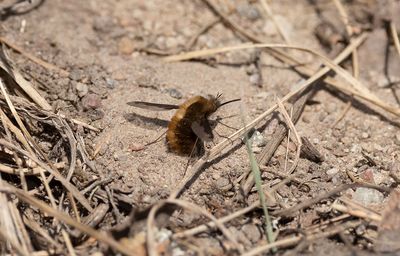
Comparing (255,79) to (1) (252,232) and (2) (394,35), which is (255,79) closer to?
(2) (394,35)

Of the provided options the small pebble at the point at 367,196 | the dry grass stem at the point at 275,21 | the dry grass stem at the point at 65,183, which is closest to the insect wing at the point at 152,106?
the dry grass stem at the point at 65,183

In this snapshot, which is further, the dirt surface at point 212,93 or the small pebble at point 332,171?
the small pebble at point 332,171

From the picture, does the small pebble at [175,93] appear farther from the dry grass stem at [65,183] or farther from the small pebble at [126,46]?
the dry grass stem at [65,183]

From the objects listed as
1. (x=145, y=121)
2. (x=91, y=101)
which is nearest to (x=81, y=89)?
(x=91, y=101)

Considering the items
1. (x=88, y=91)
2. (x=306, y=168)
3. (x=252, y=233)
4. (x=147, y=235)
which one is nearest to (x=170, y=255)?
(x=147, y=235)

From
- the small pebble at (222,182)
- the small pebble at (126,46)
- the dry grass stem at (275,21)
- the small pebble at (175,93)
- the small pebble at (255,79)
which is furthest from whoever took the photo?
the dry grass stem at (275,21)

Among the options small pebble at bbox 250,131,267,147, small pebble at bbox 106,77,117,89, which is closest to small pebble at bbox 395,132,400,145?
small pebble at bbox 250,131,267,147

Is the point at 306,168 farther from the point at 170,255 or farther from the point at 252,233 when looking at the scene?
the point at 170,255
